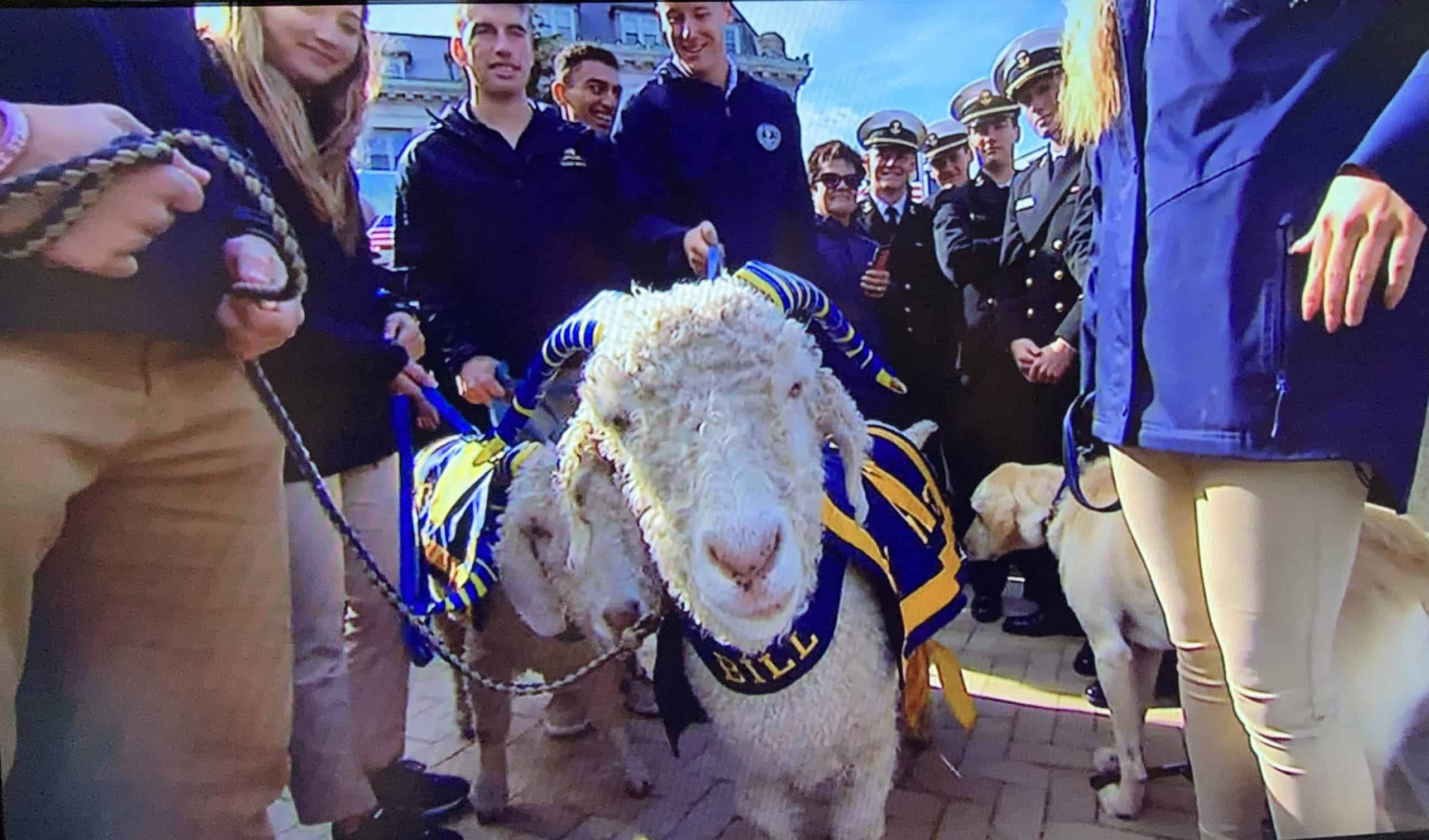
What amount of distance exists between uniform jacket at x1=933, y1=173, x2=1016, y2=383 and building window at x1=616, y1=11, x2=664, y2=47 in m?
0.69

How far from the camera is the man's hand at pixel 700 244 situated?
1.93m

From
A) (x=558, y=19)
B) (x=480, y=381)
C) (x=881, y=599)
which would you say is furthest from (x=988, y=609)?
(x=558, y=19)

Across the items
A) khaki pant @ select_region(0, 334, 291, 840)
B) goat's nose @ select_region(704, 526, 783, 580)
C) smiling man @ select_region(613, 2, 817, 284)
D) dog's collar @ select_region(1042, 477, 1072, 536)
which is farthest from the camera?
dog's collar @ select_region(1042, 477, 1072, 536)

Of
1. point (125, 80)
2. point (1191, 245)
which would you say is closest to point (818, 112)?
point (1191, 245)

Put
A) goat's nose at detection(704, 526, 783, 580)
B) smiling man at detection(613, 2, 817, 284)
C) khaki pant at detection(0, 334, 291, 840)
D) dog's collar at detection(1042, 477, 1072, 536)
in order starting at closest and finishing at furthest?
goat's nose at detection(704, 526, 783, 580) < khaki pant at detection(0, 334, 291, 840) < smiling man at detection(613, 2, 817, 284) < dog's collar at detection(1042, 477, 1072, 536)

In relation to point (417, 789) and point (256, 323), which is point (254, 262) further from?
point (417, 789)

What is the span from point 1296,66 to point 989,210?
0.60 metres

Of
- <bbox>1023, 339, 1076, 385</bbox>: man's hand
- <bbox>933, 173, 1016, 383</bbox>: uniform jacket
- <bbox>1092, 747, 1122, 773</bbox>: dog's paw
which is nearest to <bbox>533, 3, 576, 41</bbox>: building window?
<bbox>933, 173, 1016, 383</bbox>: uniform jacket

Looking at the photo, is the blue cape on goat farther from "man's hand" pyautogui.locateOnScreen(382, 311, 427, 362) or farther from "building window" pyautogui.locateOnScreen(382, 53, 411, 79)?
"building window" pyautogui.locateOnScreen(382, 53, 411, 79)

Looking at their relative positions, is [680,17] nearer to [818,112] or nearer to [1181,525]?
[818,112]

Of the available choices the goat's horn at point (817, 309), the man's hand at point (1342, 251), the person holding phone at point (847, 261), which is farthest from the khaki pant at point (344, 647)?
the man's hand at point (1342, 251)

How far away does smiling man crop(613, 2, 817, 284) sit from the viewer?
1.91 meters

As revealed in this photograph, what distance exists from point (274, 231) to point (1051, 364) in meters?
1.66

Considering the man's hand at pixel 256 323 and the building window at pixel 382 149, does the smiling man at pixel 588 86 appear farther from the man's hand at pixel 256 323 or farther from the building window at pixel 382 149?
the man's hand at pixel 256 323
